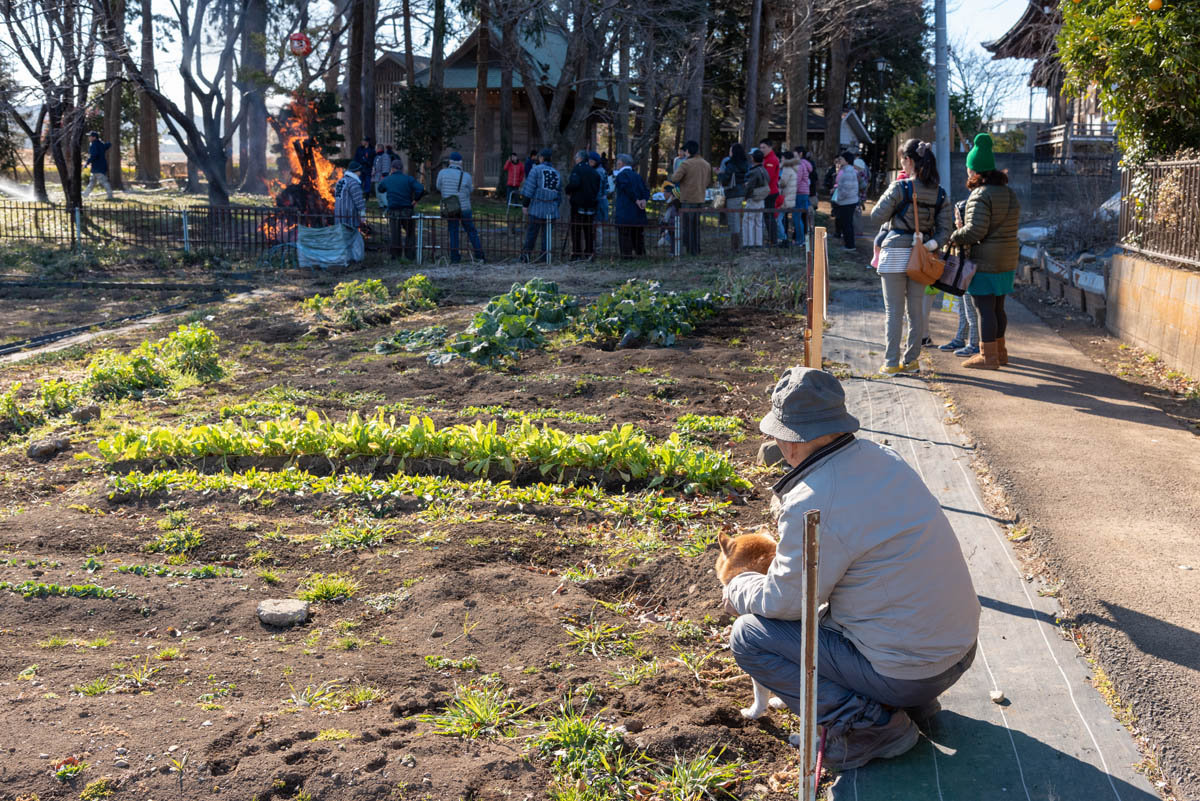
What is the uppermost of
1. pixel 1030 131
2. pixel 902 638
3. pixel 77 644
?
pixel 1030 131

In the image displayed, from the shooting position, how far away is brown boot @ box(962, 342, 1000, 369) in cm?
971

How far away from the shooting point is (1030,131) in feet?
112

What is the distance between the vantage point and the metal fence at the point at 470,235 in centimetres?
1956

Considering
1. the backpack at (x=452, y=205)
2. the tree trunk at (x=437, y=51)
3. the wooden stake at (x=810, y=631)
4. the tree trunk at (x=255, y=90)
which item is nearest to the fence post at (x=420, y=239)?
the backpack at (x=452, y=205)

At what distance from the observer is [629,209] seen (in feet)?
65.6

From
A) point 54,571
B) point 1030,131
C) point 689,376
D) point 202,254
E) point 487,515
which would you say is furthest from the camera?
point 1030,131

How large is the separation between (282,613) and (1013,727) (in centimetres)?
305

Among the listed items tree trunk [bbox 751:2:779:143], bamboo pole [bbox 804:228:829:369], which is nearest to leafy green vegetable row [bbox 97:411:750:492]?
bamboo pole [bbox 804:228:829:369]

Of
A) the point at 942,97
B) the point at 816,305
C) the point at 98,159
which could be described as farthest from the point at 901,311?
the point at 98,159

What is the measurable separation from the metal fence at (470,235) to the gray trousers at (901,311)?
9790 millimetres

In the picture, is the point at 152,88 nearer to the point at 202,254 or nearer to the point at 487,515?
the point at 202,254

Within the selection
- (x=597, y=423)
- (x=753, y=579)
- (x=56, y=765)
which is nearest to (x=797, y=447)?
(x=753, y=579)

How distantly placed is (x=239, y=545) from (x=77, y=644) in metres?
1.29

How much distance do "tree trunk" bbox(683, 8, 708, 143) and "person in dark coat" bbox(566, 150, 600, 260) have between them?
8320 millimetres
